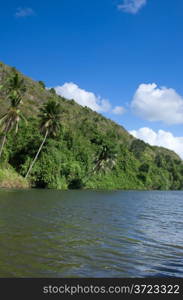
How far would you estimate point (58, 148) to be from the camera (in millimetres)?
74250

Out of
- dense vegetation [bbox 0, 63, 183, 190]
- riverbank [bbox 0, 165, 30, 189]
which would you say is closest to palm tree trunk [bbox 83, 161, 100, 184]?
dense vegetation [bbox 0, 63, 183, 190]

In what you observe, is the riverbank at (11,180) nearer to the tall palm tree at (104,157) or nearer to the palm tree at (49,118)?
the palm tree at (49,118)

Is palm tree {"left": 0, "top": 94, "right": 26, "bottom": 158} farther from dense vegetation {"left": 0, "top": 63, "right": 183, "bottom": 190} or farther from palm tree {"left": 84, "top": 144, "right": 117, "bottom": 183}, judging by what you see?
palm tree {"left": 84, "top": 144, "right": 117, "bottom": 183}

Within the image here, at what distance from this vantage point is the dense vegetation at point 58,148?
5809 cm

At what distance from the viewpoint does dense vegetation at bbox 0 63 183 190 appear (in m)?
58.1

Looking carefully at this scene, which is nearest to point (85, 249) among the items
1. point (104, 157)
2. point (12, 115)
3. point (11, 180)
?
point (12, 115)

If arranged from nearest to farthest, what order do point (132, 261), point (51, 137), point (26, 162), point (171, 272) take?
point (171, 272) < point (132, 261) < point (26, 162) < point (51, 137)

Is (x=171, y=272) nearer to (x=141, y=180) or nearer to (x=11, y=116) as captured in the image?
(x=11, y=116)

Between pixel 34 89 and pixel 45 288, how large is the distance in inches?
3911

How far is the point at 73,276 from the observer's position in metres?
8.51

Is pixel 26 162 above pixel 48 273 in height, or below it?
above

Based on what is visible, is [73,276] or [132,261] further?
[132,261]

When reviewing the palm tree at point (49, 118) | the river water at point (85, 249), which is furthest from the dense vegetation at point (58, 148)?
the river water at point (85, 249)

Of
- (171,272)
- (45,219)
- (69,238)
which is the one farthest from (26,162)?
(171,272)
